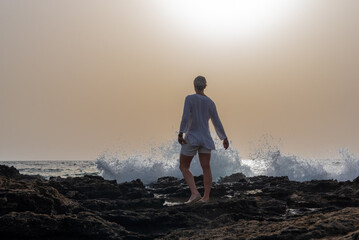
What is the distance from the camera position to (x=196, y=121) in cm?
714

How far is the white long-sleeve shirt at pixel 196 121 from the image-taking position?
707cm

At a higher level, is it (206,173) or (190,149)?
(190,149)

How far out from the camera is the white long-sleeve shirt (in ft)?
23.2

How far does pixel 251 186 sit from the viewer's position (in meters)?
12.2

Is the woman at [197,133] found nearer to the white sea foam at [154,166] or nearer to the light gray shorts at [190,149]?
the light gray shorts at [190,149]

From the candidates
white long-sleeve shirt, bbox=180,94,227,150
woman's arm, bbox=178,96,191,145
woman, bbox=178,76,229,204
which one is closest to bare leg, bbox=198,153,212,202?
woman, bbox=178,76,229,204

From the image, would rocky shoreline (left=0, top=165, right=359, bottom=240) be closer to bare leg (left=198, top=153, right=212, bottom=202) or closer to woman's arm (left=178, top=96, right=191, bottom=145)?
bare leg (left=198, top=153, right=212, bottom=202)

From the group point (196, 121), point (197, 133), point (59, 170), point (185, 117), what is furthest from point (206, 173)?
point (59, 170)

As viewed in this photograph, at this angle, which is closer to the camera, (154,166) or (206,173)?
(206,173)

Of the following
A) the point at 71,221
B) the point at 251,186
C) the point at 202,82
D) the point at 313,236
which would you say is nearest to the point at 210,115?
the point at 202,82

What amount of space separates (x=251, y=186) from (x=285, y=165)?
14.1 m

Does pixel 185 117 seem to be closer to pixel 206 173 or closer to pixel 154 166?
pixel 206 173

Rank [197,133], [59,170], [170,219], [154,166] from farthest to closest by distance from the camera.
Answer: [59,170], [154,166], [197,133], [170,219]

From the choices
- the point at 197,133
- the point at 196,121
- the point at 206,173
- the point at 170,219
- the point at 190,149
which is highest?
the point at 196,121
